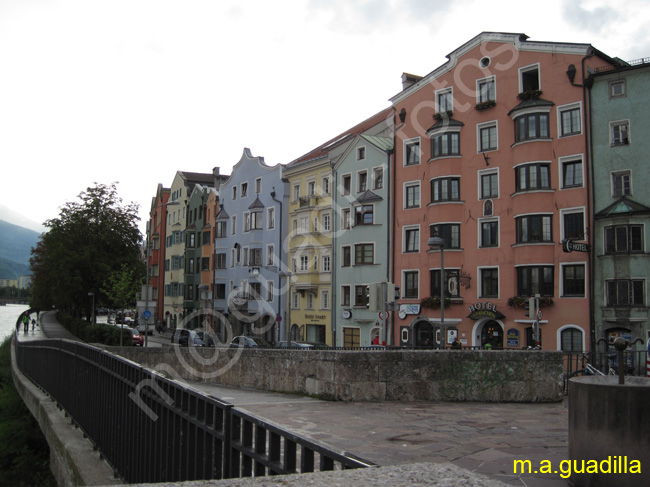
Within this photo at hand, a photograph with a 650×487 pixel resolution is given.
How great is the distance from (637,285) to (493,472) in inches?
1092

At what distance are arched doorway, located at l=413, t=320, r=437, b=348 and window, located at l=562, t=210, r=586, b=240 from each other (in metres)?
10.0

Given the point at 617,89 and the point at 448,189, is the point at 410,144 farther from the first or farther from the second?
the point at 617,89

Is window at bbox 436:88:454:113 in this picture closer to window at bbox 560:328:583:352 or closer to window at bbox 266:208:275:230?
window at bbox 560:328:583:352

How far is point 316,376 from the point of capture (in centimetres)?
1330

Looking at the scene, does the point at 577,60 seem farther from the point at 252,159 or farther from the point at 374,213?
the point at 252,159

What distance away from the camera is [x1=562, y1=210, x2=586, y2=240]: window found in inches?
1299

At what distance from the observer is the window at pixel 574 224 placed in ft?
108

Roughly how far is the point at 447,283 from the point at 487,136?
9.07 meters

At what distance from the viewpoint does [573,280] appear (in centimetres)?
3306

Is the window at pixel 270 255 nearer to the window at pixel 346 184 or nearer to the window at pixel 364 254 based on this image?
the window at pixel 346 184

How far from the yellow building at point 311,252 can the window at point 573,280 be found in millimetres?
18289

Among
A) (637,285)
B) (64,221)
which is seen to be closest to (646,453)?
(637,285)

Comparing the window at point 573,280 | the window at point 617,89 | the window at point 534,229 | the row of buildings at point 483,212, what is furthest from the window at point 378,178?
the window at point 617,89

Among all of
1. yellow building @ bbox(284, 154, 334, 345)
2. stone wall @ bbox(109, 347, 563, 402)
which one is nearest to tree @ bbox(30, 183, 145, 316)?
yellow building @ bbox(284, 154, 334, 345)
